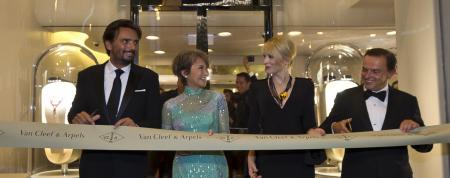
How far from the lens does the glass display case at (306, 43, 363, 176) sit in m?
6.11

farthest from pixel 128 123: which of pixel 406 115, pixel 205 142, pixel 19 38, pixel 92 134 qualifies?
→ pixel 19 38

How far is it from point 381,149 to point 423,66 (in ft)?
6.42

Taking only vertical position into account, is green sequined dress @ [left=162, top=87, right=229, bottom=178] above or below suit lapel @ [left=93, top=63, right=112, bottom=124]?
below

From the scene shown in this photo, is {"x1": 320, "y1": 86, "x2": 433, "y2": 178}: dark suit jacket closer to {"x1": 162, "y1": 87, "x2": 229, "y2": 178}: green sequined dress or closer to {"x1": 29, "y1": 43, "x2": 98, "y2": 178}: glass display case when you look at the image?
{"x1": 162, "y1": 87, "x2": 229, "y2": 178}: green sequined dress

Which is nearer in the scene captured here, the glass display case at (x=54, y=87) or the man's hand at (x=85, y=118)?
the man's hand at (x=85, y=118)

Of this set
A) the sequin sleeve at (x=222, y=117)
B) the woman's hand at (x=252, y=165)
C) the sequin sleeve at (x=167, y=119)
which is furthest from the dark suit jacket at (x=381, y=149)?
the sequin sleeve at (x=167, y=119)

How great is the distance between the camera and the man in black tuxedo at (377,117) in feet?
8.63

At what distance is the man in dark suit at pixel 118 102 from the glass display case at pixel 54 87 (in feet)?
9.83

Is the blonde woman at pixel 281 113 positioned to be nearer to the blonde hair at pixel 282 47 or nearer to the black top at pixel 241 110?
the blonde hair at pixel 282 47

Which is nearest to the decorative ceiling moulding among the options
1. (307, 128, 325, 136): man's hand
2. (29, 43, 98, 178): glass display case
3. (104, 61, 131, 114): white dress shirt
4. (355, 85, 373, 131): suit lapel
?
(29, 43, 98, 178): glass display case

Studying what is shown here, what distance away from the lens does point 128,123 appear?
2.53 meters

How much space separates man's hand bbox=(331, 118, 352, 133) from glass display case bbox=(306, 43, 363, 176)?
3.33m

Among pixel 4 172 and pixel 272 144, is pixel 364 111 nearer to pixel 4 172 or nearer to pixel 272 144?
pixel 272 144

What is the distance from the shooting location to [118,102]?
2.64 metres
